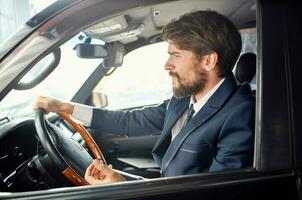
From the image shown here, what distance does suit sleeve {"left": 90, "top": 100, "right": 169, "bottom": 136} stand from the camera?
2.12 meters

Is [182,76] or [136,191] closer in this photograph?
[136,191]

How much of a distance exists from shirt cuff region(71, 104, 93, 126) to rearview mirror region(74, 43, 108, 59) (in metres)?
0.28

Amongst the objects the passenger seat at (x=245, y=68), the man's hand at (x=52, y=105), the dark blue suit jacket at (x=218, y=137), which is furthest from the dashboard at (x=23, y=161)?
the passenger seat at (x=245, y=68)

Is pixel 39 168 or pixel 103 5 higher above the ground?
pixel 103 5

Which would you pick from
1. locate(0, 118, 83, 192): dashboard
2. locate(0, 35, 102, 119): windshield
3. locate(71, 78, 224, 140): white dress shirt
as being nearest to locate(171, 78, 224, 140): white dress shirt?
locate(71, 78, 224, 140): white dress shirt

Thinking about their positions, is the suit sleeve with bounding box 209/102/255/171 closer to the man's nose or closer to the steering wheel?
the man's nose

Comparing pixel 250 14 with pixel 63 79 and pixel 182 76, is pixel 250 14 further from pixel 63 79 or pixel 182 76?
pixel 63 79

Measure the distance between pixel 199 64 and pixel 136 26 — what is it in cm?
81

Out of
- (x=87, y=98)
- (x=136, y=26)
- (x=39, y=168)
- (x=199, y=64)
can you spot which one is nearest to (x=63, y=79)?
(x=87, y=98)

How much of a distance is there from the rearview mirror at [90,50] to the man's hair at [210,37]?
615 millimetres

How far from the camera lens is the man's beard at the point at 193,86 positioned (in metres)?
1.63

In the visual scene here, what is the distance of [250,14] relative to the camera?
87.5 inches

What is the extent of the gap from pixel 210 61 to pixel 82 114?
30.3 inches

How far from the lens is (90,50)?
7.20 feet
